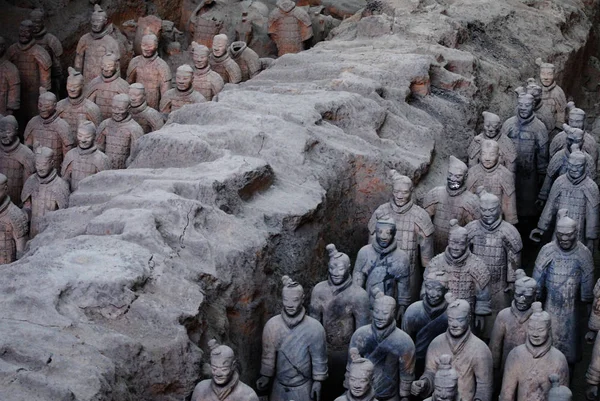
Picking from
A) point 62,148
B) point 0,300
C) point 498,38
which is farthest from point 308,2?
point 0,300

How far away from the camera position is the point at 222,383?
7.57 m

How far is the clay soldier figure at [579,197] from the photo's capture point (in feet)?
34.2

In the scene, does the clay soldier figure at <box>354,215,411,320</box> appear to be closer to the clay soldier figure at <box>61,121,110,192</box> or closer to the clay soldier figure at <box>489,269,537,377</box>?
the clay soldier figure at <box>489,269,537,377</box>

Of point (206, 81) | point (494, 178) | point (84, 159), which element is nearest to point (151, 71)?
point (206, 81)

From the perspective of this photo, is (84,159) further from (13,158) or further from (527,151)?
(527,151)

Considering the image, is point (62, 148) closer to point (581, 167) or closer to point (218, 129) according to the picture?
point (218, 129)

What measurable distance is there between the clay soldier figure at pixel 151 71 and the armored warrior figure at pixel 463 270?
13.8 ft

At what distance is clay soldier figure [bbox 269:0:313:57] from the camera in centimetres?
1441

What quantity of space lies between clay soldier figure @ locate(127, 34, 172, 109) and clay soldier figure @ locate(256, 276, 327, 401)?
461cm

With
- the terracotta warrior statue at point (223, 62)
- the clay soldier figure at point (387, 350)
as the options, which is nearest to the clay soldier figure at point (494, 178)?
the clay soldier figure at point (387, 350)

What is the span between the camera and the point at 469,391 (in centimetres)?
858

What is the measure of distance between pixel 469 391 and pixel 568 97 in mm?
7027

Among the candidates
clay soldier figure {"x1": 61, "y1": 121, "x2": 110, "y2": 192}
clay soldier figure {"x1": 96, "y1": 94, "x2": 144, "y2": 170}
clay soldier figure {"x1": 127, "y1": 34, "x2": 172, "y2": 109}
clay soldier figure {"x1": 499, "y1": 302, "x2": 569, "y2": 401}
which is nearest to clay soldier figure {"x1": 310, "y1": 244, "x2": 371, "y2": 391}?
clay soldier figure {"x1": 499, "y1": 302, "x2": 569, "y2": 401}

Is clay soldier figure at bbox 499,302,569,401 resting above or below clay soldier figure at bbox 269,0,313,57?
above
